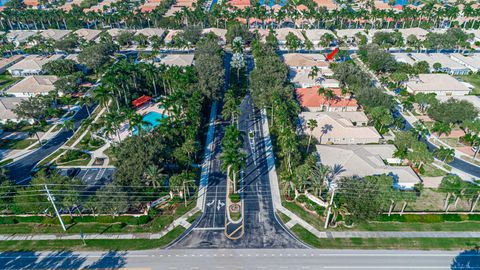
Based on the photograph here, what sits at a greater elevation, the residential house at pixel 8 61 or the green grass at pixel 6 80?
the residential house at pixel 8 61

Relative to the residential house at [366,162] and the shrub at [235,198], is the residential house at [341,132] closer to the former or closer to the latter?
the residential house at [366,162]

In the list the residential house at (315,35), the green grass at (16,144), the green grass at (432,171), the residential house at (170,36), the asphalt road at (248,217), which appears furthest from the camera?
the residential house at (315,35)

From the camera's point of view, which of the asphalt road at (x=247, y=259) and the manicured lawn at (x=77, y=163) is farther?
the manicured lawn at (x=77, y=163)

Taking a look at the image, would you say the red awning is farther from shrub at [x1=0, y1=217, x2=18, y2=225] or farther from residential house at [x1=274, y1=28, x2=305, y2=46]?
residential house at [x1=274, y1=28, x2=305, y2=46]

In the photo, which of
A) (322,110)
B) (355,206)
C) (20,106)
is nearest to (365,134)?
(322,110)

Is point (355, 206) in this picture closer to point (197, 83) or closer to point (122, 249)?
point (122, 249)

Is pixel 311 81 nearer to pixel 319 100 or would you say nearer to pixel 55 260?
pixel 319 100

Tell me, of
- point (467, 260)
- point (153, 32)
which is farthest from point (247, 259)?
point (153, 32)

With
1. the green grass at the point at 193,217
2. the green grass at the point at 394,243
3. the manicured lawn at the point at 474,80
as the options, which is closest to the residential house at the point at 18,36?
the green grass at the point at 193,217
